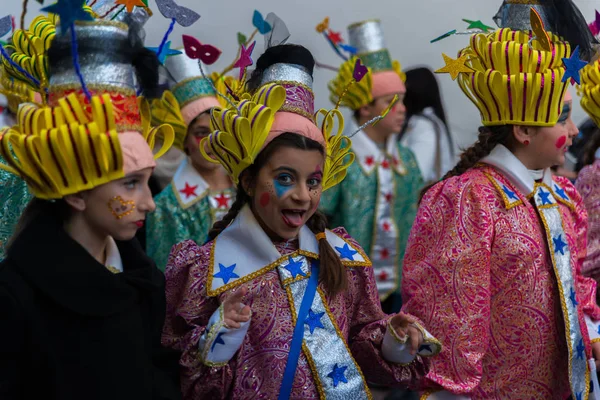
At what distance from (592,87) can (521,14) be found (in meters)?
0.74

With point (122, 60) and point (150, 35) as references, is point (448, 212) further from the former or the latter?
point (150, 35)

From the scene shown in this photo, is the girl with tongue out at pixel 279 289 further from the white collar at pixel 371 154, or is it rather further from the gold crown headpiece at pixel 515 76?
the white collar at pixel 371 154

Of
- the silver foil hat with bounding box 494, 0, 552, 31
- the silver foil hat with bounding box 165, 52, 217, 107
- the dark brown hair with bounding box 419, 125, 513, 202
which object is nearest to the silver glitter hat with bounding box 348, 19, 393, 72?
the silver foil hat with bounding box 165, 52, 217, 107

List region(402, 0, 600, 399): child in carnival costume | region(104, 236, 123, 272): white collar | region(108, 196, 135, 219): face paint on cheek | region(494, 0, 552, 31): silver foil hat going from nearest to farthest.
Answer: region(108, 196, 135, 219): face paint on cheek < region(104, 236, 123, 272): white collar < region(402, 0, 600, 399): child in carnival costume < region(494, 0, 552, 31): silver foil hat

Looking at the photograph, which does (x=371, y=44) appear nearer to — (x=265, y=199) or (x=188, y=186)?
(x=188, y=186)

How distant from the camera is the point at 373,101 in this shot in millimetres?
6062

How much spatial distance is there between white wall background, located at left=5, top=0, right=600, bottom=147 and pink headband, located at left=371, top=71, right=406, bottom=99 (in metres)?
0.53

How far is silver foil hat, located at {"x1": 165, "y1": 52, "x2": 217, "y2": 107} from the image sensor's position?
4.95 meters

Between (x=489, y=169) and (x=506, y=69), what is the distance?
15.1 inches

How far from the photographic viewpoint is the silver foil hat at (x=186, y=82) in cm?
495

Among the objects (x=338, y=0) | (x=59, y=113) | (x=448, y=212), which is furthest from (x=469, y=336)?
(x=338, y=0)

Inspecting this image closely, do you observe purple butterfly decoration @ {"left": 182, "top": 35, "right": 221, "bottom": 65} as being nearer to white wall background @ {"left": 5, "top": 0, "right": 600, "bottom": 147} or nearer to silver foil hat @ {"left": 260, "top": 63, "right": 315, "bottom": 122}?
silver foil hat @ {"left": 260, "top": 63, "right": 315, "bottom": 122}

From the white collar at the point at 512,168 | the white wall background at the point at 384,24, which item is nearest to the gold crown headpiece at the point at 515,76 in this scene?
the white collar at the point at 512,168

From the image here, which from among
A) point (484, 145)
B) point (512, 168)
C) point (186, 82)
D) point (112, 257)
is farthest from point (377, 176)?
point (112, 257)
